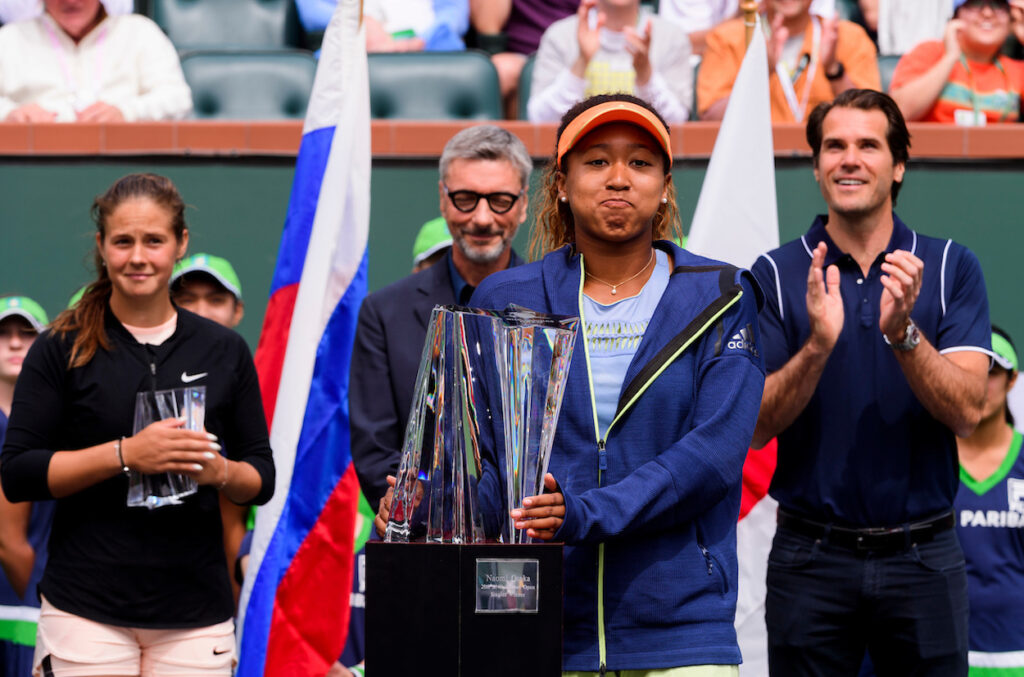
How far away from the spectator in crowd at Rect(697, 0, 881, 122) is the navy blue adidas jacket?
3.97 meters

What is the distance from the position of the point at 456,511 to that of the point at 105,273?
1.67 m

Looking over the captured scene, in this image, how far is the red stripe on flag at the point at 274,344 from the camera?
4.76m

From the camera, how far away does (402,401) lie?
3.72 meters

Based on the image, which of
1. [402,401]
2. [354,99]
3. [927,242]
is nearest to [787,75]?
[354,99]

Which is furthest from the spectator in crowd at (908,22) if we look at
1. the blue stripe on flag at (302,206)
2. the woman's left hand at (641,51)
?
the blue stripe on flag at (302,206)

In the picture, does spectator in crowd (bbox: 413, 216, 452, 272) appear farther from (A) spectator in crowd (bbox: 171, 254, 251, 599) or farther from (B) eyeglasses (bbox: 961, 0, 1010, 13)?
(B) eyeglasses (bbox: 961, 0, 1010, 13)

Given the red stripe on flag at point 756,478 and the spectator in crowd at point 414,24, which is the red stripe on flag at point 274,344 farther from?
the spectator in crowd at point 414,24

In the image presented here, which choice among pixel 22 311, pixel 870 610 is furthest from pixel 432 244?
pixel 870 610

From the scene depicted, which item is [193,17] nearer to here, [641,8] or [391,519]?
[641,8]

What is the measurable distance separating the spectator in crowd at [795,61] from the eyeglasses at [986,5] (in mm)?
497

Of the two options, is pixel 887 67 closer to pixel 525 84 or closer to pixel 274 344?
pixel 525 84

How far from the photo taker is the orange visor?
256 cm

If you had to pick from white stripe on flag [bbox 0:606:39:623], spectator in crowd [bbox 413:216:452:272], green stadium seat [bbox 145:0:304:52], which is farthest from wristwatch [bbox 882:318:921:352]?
green stadium seat [bbox 145:0:304:52]

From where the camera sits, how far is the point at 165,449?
128 inches
